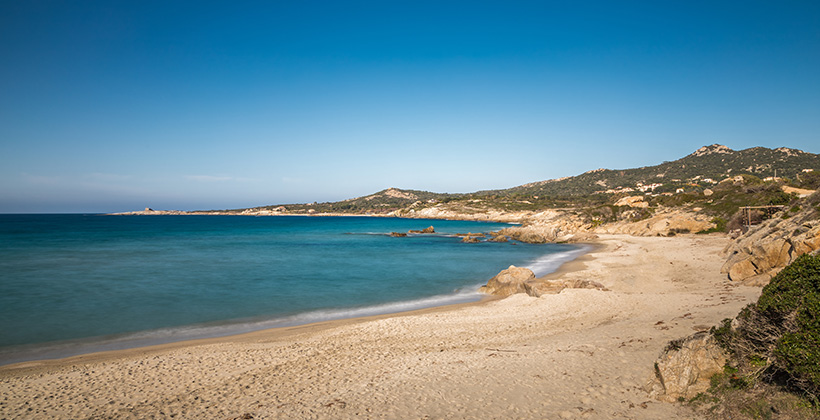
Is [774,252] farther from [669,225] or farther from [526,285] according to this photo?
[669,225]

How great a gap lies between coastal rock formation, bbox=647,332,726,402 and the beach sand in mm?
243

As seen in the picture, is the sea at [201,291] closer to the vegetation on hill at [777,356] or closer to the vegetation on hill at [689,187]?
the vegetation on hill at [777,356]

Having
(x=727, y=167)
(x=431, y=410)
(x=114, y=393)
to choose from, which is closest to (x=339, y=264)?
(x=114, y=393)

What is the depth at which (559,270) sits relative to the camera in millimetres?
25078

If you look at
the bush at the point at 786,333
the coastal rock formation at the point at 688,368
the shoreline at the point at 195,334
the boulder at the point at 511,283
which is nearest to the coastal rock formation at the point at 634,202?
the boulder at the point at 511,283

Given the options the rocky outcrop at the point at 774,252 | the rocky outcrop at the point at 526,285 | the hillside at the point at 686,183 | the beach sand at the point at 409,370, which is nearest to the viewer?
the beach sand at the point at 409,370

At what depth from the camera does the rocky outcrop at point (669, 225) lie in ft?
133

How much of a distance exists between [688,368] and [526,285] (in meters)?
11.1

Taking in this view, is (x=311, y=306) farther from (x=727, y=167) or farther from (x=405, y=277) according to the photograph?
(x=727, y=167)

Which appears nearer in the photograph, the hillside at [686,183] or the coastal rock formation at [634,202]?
the hillside at [686,183]

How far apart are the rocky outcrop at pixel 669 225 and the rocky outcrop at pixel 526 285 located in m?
32.7

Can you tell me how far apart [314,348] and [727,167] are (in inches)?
5500

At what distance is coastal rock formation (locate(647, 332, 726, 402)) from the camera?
5395 mm

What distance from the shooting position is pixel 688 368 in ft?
18.4
